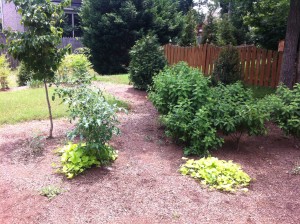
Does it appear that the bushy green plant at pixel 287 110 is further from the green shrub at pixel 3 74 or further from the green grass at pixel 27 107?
the green shrub at pixel 3 74

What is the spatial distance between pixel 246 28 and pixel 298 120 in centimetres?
1481

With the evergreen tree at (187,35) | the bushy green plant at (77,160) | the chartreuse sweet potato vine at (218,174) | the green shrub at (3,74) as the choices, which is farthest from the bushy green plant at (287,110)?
the evergreen tree at (187,35)

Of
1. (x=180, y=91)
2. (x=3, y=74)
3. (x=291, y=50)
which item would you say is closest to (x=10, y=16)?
(x=3, y=74)

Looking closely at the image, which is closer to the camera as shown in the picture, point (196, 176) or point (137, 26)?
point (196, 176)

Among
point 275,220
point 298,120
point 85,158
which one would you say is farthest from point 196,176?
point 298,120

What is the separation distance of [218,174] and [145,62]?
602cm

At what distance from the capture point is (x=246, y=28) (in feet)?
60.2

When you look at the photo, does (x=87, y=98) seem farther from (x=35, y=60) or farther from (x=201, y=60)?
(x=201, y=60)

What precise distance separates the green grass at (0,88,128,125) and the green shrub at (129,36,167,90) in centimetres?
127

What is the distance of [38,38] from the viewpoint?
15.2 ft

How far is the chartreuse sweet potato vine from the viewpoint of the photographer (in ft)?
12.3

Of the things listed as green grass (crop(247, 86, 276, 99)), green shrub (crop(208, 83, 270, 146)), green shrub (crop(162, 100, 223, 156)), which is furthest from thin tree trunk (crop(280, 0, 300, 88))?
green shrub (crop(162, 100, 223, 156))

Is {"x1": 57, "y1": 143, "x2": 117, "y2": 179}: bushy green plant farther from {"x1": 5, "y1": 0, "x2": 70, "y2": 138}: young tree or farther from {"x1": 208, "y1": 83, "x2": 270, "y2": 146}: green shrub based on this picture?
{"x1": 208, "y1": 83, "x2": 270, "y2": 146}: green shrub

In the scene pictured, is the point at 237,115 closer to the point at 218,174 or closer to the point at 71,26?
the point at 218,174
